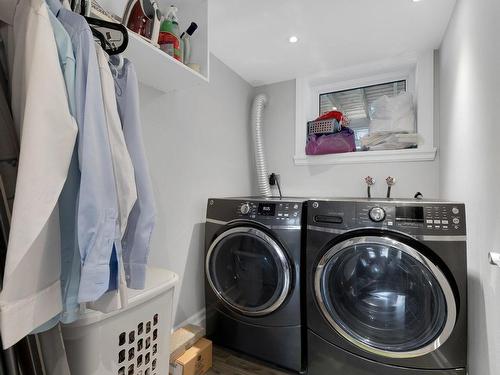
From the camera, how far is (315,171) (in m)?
2.27

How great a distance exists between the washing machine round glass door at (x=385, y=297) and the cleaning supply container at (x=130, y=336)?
2.50ft

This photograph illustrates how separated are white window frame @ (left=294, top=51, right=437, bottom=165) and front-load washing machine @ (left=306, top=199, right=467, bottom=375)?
885 mm

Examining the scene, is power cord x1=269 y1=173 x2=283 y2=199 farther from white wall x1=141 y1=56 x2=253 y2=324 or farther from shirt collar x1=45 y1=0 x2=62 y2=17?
shirt collar x1=45 y1=0 x2=62 y2=17

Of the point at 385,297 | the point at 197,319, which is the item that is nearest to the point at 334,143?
the point at 385,297

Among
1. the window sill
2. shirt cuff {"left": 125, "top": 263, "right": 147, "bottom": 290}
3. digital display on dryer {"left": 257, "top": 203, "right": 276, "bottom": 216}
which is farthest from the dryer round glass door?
the window sill

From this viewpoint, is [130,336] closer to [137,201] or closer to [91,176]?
[137,201]

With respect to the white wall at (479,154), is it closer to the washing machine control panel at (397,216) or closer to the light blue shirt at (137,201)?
the washing machine control panel at (397,216)

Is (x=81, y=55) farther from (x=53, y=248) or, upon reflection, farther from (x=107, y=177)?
(x=53, y=248)

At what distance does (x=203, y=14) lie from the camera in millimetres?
1293

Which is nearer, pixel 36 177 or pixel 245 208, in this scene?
pixel 36 177

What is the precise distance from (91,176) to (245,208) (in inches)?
39.2

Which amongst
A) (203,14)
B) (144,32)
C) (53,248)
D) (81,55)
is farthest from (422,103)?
(53,248)

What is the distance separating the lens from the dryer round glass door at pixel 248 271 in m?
1.38

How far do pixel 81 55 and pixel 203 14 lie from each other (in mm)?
927
